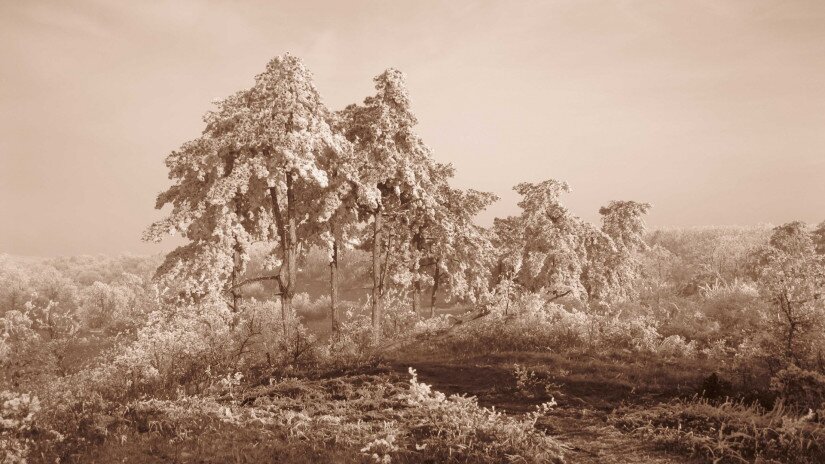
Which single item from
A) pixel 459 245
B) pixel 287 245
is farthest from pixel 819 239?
pixel 287 245

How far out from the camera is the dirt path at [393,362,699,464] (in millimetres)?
8117

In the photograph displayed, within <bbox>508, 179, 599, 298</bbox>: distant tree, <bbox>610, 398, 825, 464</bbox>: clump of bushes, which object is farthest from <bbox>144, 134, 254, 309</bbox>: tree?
<bbox>508, 179, 599, 298</bbox>: distant tree

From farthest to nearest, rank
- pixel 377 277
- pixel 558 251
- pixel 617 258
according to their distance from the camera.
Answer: pixel 617 258, pixel 558 251, pixel 377 277


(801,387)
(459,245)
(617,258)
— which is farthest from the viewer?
(617,258)

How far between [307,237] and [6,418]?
16809 millimetres

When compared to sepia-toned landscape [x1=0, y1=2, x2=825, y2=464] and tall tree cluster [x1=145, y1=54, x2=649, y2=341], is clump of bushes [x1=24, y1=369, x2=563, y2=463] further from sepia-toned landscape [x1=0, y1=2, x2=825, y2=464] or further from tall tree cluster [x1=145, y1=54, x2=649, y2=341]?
tall tree cluster [x1=145, y1=54, x2=649, y2=341]

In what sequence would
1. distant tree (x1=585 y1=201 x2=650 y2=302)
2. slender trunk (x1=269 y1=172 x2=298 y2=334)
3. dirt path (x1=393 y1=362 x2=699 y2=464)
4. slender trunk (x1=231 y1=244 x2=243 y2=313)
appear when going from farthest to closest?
distant tree (x1=585 y1=201 x2=650 y2=302)
slender trunk (x1=231 y1=244 x2=243 y2=313)
slender trunk (x1=269 y1=172 x2=298 y2=334)
dirt path (x1=393 y1=362 x2=699 y2=464)

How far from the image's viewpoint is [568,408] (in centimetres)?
1065

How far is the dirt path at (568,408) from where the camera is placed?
8.12m

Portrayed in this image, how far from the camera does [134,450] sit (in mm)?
8914

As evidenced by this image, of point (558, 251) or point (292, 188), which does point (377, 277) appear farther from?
point (558, 251)

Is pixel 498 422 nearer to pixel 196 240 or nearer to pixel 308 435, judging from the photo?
pixel 308 435

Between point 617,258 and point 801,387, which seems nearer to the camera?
point 801,387

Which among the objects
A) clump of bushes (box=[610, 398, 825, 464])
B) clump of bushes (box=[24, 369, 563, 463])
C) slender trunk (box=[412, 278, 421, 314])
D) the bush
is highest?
slender trunk (box=[412, 278, 421, 314])
